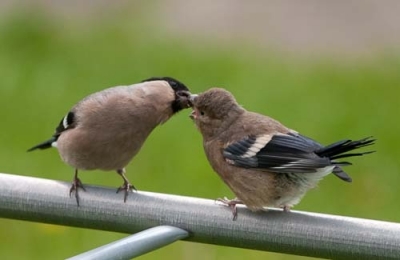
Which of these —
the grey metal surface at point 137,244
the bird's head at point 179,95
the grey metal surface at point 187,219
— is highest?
the bird's head at point 179,95

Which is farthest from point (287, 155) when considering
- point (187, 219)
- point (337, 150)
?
point (187, 219)

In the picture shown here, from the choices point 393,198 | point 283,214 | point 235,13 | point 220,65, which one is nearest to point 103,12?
point 235,13

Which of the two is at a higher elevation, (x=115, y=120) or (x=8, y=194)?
(x=115, y=120)

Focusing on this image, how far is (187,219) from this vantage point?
8.90ft

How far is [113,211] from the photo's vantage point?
2.79 metres

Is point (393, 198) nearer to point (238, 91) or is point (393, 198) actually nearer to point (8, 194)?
point (238, 91)

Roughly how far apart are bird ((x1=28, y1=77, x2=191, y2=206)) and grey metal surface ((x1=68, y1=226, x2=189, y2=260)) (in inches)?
46.8

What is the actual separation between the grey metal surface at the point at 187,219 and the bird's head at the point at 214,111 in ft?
3.71

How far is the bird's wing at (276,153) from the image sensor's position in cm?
364

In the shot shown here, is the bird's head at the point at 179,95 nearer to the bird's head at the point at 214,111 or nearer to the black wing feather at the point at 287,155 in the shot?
the bird's head at the point at 214,111

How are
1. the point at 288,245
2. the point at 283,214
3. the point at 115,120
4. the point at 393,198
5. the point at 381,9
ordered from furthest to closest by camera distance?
the point at 381,9 < the point at 393,198 < the point at 115,120 < the point at 283,214 < the point at 288,245

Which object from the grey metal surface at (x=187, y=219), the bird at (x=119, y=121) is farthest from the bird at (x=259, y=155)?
the grey metal surface at (x=187, y=219)

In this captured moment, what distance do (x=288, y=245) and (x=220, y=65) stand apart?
6.24 m

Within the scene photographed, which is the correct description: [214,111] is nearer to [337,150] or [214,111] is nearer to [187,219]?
[337,150]
